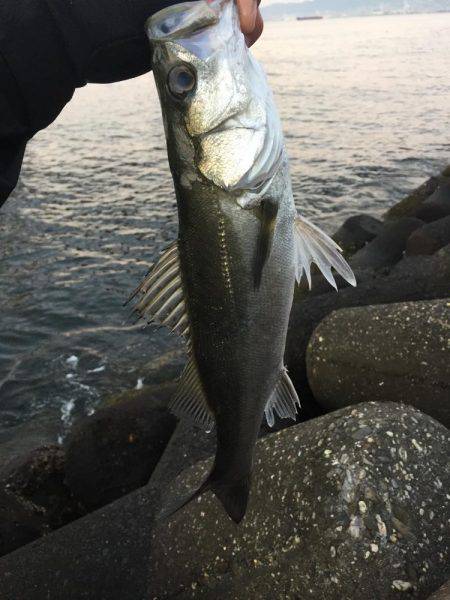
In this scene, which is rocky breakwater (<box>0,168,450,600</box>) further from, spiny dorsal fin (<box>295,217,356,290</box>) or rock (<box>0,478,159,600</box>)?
spiny dorsal fin (<box>295,217,356,290</box>)

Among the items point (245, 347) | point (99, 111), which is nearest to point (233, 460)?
point (245, 347)

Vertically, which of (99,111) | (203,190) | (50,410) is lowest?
(99,111)

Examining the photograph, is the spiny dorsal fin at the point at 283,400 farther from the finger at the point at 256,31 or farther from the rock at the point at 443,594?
the finger at the point at 256,31

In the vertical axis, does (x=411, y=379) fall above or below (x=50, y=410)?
above

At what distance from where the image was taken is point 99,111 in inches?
1368

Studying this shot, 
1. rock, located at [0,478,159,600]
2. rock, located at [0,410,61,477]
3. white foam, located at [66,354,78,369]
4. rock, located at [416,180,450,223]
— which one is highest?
rock, located at [0,478,159,600]

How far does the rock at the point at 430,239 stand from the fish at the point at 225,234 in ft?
22.6

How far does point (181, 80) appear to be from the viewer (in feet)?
8.07

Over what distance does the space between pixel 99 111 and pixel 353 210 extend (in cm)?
2360

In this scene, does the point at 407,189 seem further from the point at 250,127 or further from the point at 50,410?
the point at 250,127

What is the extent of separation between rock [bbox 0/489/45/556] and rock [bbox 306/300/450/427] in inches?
114

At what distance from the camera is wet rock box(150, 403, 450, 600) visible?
283 centimetres

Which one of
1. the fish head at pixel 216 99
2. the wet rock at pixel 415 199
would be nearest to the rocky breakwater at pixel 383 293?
the wet rock at pixel 415 199

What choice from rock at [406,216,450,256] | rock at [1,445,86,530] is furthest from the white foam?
rock at [406,216,450,256]
